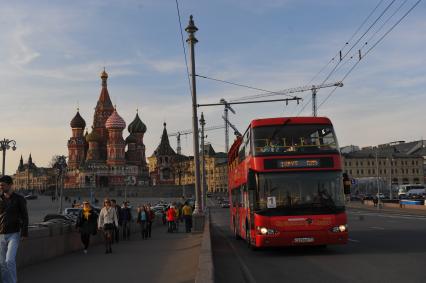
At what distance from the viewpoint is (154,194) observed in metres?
132

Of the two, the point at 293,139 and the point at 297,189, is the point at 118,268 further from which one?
the point at 293,139

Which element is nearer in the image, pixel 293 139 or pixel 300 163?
pixel 300 163

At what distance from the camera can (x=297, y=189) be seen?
47.8ft

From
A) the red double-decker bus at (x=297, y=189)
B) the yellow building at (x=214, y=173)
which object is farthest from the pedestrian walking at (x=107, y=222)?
the yellow building at (x=214, y=173)

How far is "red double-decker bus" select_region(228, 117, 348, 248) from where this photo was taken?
1441 cm

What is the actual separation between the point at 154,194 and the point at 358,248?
11761 cm

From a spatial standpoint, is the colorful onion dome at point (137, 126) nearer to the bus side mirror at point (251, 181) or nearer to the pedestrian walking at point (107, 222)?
the pedestrian walking at point (107, 222)

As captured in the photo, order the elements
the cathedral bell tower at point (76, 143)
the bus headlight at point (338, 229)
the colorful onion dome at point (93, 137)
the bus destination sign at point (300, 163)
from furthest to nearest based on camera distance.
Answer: the cathedral bell tower at point (76, 143) → the colorful onion dome at point (93, 137) → the bus destination sign at point (300, 163) → the bus headlight at point (338, 229)

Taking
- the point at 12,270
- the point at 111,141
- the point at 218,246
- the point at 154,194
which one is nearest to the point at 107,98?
the point at 111,141

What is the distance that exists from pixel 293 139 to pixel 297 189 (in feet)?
4.68

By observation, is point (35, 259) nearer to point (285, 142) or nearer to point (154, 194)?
point (285, 142)

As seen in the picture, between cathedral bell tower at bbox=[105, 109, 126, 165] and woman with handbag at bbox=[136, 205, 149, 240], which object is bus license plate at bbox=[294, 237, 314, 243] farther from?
cathedral bell tower at bbox=[105, 109, 126, 165]

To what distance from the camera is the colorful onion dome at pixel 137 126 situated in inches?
5792

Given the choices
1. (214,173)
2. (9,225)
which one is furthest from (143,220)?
(214,173)
